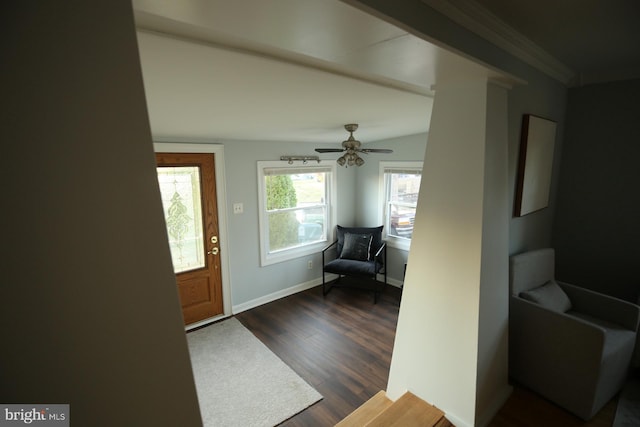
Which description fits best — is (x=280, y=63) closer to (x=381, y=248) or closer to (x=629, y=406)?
(x=629, y=406)

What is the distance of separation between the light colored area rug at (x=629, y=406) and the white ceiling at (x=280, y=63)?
83.5 inches

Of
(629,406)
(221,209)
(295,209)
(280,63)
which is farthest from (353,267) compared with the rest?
(280,63)

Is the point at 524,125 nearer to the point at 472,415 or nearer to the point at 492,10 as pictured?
the point at 492,10

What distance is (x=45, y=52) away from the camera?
45 centimetres

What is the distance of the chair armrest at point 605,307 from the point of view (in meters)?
2.11

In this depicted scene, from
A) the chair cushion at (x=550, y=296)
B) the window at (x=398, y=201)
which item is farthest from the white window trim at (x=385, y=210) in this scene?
the chair cushion at (x=550, y=296)

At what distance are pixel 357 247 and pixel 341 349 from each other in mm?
1622

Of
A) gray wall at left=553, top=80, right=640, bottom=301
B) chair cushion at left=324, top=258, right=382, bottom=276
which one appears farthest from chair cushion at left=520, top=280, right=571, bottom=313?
chair cushion at left=324, top=258, right=382, bottom=276

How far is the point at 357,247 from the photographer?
452cm

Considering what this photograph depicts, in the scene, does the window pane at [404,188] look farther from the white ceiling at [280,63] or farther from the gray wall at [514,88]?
the gray wall at [514,88]

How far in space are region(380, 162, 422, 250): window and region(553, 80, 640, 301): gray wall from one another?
181 cm

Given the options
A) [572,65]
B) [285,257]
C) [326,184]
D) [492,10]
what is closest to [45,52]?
[492,10]

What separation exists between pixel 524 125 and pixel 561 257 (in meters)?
1.61

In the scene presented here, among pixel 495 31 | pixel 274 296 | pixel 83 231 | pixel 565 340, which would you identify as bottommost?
pixel 274 296
